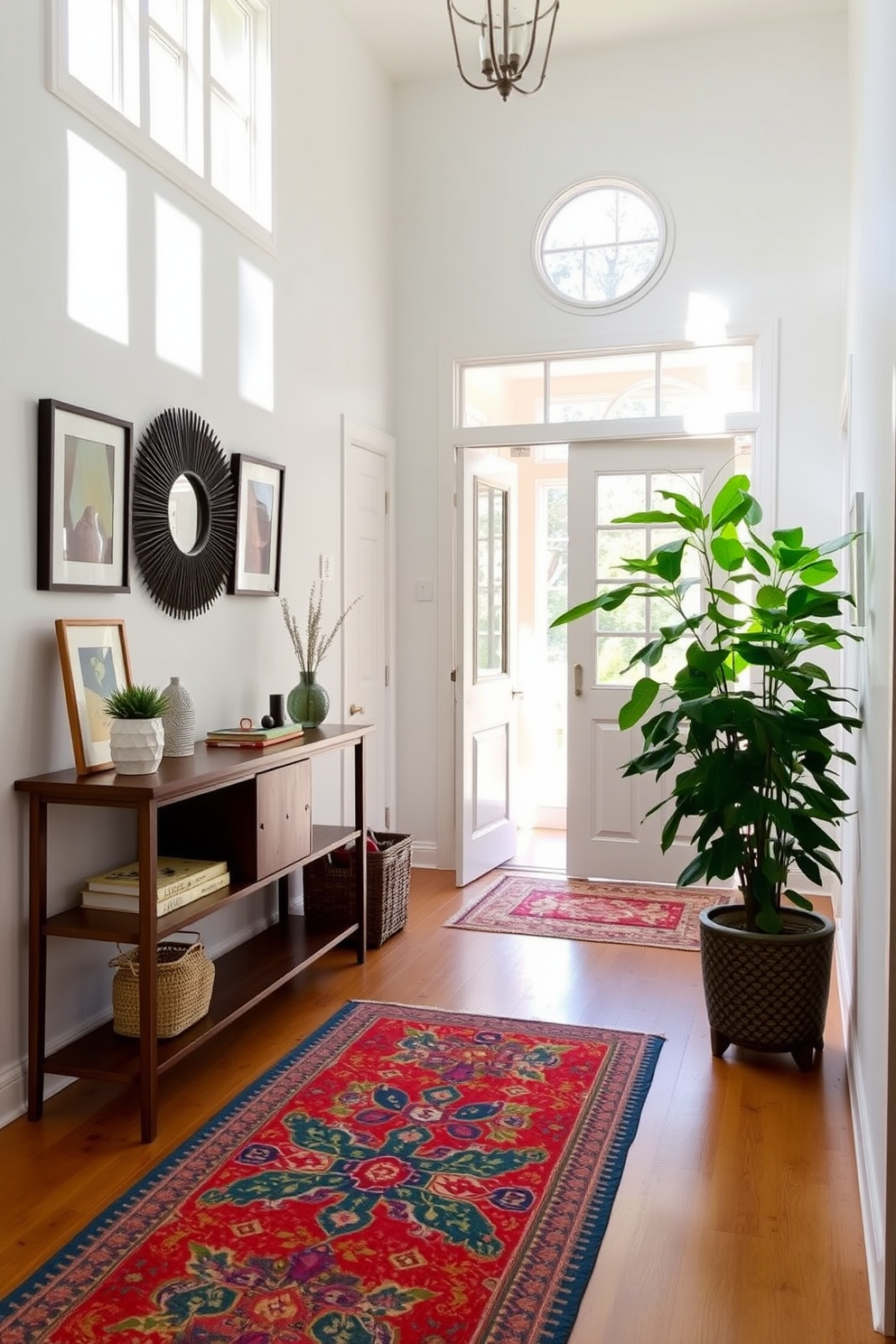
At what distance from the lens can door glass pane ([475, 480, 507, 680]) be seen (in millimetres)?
5469

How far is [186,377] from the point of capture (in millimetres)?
3586

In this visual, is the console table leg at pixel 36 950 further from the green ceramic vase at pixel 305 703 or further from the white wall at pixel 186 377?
the green ceramic vase at pixel 305 703

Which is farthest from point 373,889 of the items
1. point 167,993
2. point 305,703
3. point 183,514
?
point 183,514

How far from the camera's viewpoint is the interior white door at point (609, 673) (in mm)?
5219

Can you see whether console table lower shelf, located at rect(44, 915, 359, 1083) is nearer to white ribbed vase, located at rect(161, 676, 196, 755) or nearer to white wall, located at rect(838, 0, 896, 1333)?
white ribbed vase, located at rect(161, 676, 196, 755)

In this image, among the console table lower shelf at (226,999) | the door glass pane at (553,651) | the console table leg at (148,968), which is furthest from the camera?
the door glass pane at (553,651)

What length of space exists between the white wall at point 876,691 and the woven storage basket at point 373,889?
5.54ft

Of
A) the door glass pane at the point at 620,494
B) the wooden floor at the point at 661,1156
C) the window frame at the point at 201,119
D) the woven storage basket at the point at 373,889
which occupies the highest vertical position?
the window frame at the point at 201,119

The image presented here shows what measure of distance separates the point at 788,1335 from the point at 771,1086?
1.12 m

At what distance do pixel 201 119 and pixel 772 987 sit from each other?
332 centimetres

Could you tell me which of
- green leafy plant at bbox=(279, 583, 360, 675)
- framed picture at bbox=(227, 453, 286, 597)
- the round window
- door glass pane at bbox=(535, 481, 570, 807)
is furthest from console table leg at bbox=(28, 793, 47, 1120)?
door glass pane at bbox=(535, 481, 570, 807)

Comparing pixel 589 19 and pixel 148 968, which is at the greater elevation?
pixel 589 19

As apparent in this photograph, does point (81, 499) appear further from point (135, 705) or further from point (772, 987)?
point (772, 987)

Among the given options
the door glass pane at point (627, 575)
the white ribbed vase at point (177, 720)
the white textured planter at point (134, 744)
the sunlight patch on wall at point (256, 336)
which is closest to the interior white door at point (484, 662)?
the door glass pane at point (627, 575)
